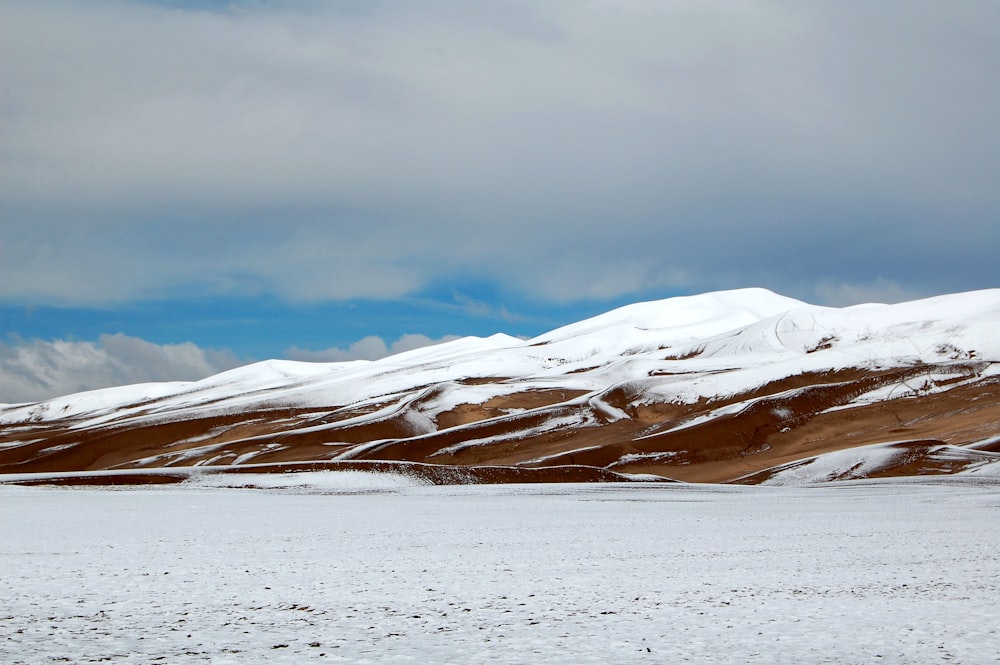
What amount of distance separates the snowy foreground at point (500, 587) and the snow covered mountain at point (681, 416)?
26.3m

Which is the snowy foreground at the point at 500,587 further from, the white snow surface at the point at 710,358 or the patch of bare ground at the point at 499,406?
the white snow surface at the point at 710,358

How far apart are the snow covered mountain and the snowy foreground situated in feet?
86.2

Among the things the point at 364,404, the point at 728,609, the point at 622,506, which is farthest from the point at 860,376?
the point at 728,609

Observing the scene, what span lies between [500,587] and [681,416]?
75777mm

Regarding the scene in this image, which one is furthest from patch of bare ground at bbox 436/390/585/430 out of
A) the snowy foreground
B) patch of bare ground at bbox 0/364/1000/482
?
the snowy foreground

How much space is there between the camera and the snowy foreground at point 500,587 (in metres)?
10.4

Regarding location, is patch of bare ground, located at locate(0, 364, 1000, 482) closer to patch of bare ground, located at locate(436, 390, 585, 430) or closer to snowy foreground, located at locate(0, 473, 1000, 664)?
patch of bare ground, located at locate(436, 390, 585, 430)

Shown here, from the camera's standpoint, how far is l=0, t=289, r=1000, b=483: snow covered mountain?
6550 cm

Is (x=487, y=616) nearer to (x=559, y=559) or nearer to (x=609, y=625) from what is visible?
(x=609, y=625)

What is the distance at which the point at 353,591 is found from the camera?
14234mm

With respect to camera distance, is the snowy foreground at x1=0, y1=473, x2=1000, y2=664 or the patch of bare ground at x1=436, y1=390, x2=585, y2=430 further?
the patch of bare ground at x1=436, y1=390, x2=585, y2=430

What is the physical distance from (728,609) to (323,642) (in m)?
5.08

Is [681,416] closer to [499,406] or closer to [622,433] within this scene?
[622,433]

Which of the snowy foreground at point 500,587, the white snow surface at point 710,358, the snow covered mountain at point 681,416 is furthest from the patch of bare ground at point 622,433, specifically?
the snowy foreground at point 500,587
